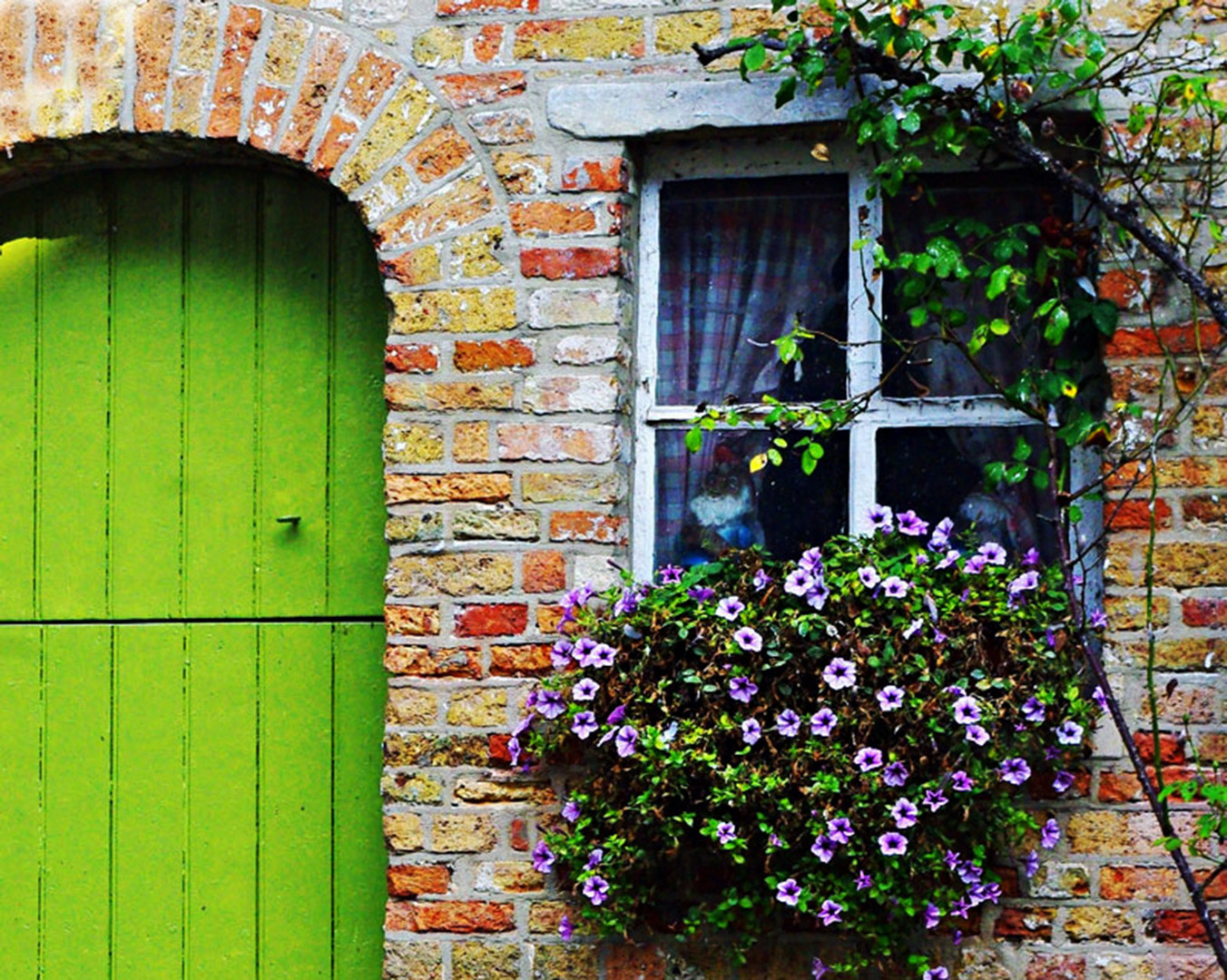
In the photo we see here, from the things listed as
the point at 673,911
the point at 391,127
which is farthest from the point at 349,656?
the point at 391,127

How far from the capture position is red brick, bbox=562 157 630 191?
3.42 m

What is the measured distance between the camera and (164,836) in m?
3.67

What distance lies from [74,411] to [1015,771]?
226 centimetres

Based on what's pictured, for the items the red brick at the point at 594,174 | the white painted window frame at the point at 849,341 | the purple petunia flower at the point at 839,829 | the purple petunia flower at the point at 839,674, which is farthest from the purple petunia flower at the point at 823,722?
the red brick at the point at 594,174

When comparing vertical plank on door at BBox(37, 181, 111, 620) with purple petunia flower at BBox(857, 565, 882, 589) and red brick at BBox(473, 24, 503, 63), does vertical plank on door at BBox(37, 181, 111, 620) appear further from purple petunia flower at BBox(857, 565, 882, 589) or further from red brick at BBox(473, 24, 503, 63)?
purple petunia flower at BBox(857, 565, 882, 589)

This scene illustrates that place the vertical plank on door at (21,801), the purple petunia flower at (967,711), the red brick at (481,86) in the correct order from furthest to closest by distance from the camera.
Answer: the vertical plank on door at (21,801)
the red brick at (481,86)
the purple petunia flower at (967,711)

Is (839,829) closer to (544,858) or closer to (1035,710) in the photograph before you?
(1035,710)

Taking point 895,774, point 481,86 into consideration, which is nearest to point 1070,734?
point 895,774

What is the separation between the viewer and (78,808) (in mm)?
3697

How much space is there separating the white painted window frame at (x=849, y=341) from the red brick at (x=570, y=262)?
0.18m

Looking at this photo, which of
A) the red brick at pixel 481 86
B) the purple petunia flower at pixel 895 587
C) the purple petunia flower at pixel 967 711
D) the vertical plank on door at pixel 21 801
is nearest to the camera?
the purple petunia flower at pixel 967 711

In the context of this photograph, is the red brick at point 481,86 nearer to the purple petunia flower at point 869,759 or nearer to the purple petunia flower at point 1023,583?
the purple petunia flower at point 1023,583

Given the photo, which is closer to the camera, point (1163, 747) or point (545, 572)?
point (1163, 747)

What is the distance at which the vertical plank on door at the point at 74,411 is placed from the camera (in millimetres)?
3730
